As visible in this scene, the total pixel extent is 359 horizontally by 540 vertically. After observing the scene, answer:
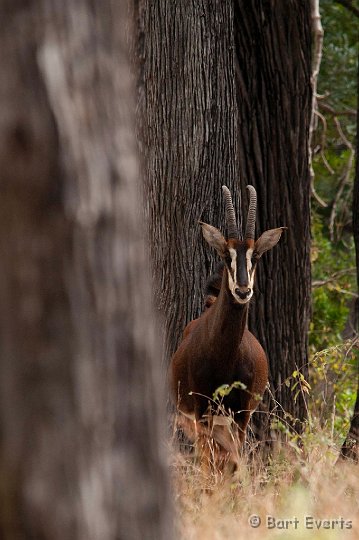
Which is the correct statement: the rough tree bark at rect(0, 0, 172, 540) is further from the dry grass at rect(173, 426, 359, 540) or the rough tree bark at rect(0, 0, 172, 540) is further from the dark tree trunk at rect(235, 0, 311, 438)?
the dark tree trunk at rect(235, 0, 311, 438)

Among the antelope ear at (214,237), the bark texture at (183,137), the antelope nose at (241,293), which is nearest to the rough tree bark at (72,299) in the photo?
the antelope nose at (241,293)

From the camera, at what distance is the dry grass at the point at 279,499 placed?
162 inches

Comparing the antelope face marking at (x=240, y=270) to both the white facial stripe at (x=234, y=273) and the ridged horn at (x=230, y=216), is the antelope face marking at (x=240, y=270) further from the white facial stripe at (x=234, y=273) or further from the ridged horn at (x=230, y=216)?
the ridged horn at (x=230, y=216)

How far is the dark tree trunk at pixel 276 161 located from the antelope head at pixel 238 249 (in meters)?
1.79

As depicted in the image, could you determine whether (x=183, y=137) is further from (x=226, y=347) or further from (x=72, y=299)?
(x=72, y=299)

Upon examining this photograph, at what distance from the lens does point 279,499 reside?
15.8 ft

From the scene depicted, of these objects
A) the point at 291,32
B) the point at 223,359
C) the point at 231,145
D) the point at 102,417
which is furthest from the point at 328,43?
the point at 102,417

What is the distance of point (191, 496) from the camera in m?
5.16

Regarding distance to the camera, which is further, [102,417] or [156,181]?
[156,181]

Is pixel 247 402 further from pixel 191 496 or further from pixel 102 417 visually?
pixel 102 417

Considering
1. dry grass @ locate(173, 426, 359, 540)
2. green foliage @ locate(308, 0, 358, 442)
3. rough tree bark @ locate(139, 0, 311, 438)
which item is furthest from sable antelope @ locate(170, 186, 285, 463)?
green foliage @ locate(308, 0, 358, 442)

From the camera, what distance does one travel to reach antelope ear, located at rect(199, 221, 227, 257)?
27.1ft

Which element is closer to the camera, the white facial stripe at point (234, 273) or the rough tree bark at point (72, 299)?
the rough tree bark at point (72, 299)

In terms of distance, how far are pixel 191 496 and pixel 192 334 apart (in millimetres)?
3598
